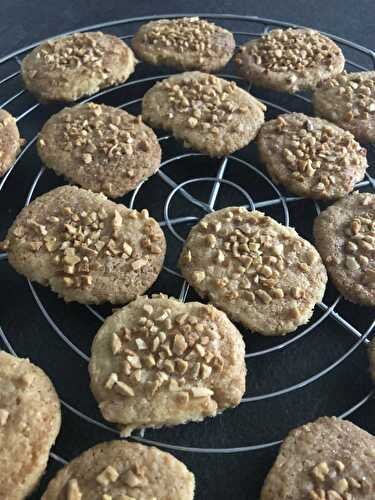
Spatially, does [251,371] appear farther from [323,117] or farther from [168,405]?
[323,117]

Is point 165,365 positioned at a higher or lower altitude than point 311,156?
lower

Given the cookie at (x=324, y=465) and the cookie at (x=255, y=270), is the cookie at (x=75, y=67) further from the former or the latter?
the cookie at (x=324, y=465)

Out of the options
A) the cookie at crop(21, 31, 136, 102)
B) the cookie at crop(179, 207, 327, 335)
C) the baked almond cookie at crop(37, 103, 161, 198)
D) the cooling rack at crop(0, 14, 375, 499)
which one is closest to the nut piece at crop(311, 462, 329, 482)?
the cooling rack at crop(0, 14, 375, 499)

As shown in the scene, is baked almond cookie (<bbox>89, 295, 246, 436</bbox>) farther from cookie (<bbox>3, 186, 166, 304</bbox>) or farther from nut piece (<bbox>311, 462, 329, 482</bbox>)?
nut piece (<bbox>311, 462, 329, 482</bbox>)

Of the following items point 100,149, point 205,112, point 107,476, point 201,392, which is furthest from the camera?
point 205,112

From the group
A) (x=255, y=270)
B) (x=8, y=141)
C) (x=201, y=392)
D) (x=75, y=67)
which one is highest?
(x=75, y=67)

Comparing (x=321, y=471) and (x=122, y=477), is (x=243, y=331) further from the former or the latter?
(x=122, y=477)

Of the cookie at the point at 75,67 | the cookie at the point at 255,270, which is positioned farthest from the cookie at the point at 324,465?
the cookie at the point at 75,67

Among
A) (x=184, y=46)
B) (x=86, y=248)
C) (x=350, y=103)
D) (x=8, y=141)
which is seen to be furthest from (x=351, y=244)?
(x=8, y=141)
